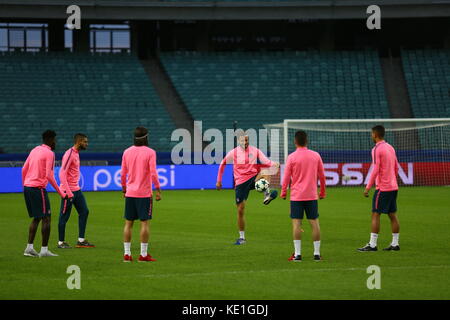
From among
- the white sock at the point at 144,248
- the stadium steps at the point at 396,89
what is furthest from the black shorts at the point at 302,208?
the stadium steps at the point at 396,89

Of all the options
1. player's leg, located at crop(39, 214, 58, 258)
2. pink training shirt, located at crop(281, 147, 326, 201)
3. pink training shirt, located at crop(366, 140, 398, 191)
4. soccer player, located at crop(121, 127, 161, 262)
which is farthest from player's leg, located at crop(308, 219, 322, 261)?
player's leg, located at crop(39, 214, 58, 258)

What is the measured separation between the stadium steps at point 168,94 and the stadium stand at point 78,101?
0.73 metres

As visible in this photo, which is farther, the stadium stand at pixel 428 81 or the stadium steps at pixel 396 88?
the stadium steps at pixel 396 88

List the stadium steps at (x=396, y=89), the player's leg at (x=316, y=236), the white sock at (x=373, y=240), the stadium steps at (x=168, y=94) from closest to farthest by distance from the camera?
the player's leg at (x=316, y=236) → the white sock at (x=373, y=240) → the stadium steps at (x=168, y=94) → the stadium steps at (x=396, y=89)

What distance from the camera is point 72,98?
155 ft

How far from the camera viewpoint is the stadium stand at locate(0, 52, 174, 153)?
44.0 metres

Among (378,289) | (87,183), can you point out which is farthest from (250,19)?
(378,289)

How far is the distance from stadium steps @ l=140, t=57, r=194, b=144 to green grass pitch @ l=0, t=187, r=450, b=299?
23125 millimetres

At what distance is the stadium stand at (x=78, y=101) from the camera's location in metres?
44.0

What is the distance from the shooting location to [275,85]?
5016 cm

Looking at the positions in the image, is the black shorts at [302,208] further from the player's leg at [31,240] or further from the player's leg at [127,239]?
the player's leg at [31,240]

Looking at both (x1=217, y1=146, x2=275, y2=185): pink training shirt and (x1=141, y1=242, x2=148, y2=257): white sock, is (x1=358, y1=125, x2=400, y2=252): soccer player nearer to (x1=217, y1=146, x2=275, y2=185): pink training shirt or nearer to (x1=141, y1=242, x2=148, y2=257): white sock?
(x1=217, y1=146, x2=275, y2=185): pink training shirt

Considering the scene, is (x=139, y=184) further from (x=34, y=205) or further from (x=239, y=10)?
(x=239, y=10)
